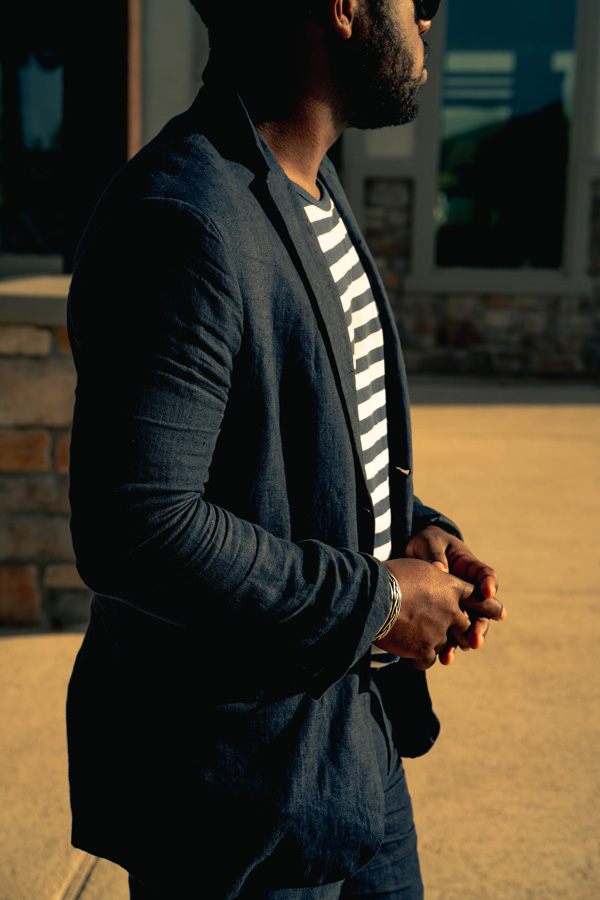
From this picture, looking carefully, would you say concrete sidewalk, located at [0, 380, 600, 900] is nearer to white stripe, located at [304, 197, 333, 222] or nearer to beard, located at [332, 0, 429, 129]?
white stripe, located at [304, 197, 333, 222]

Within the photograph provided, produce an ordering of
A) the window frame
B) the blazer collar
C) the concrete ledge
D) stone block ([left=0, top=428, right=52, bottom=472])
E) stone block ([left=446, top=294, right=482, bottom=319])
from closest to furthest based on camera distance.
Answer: the blazer collar
the concrete ledge
stone block ([left=0, top=428, right=52, bottom=472])
the window frame
stone block ([left=446, top=294, right=482, bottom=319])

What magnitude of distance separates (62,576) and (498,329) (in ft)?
24.5

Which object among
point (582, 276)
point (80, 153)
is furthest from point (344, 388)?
point (582, 276)

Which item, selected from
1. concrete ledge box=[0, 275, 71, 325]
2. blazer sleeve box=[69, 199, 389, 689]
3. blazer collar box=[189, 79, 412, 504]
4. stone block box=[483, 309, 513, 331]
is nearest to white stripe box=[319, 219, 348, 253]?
blazer collar box=[189, 79, 412, 504]

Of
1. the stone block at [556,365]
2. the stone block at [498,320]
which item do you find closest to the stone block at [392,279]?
the stone block at [498,320]

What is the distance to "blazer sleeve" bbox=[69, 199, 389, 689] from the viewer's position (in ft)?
3.42

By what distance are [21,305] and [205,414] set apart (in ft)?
8.92

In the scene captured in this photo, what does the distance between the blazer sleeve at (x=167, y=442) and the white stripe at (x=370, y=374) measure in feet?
1.24

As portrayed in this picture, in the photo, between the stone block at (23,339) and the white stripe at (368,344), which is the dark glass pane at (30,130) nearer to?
the stone block at (23,339)

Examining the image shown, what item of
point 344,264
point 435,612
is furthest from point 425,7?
point 435,612

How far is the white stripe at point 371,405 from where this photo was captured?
1.45 metres

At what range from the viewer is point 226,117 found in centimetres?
124

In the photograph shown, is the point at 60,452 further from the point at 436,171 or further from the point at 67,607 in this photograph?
the point at 436,171

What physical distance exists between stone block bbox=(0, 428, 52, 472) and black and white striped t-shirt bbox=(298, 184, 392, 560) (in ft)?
7.86
